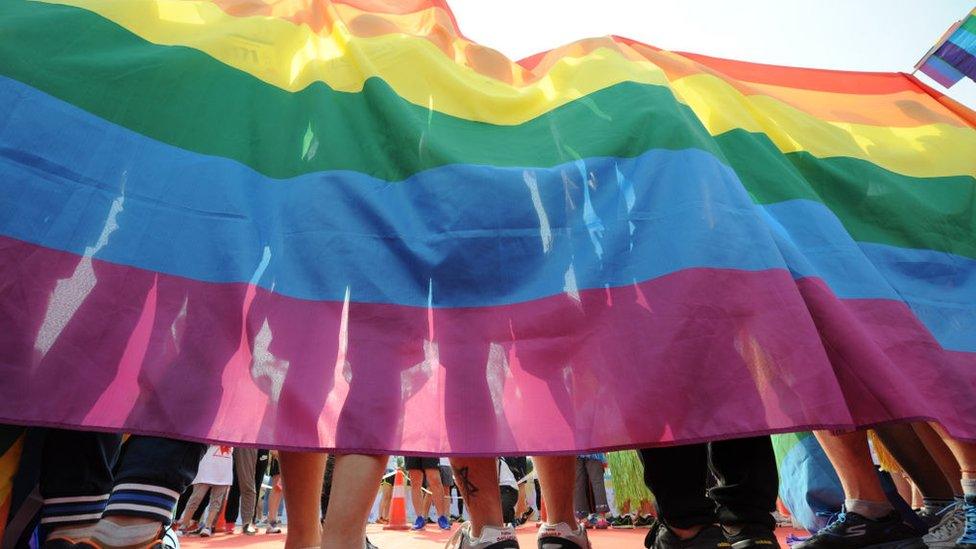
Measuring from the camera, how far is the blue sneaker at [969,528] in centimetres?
161

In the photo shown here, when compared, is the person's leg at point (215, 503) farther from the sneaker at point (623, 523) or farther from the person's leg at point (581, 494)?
the sneaker at point (623, 523)

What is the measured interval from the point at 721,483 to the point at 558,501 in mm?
540

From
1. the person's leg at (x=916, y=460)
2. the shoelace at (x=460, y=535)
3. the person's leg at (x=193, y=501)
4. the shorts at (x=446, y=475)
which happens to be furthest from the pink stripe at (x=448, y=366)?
the shorts at (x=446, y=475)

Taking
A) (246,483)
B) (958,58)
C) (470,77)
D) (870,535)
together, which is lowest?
(870,535)

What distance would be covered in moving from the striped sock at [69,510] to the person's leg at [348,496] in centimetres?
49

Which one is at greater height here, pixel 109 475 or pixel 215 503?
pixel 215 503

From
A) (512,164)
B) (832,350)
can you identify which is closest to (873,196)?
(832,350)

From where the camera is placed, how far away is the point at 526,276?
1.32 meters


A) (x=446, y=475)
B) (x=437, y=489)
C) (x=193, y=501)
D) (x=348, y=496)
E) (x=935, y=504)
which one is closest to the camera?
(x=348, y=496)

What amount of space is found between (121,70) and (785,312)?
4.98 ft

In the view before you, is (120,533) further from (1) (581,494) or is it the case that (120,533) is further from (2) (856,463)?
(1) (581,494)

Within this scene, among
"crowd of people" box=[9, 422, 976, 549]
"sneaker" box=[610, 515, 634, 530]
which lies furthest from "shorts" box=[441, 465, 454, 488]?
"crowd of people" box=[9, 422, 976, 549]

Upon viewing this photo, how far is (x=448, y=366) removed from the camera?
3.93 feet

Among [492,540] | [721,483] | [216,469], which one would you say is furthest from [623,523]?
[721,483]
